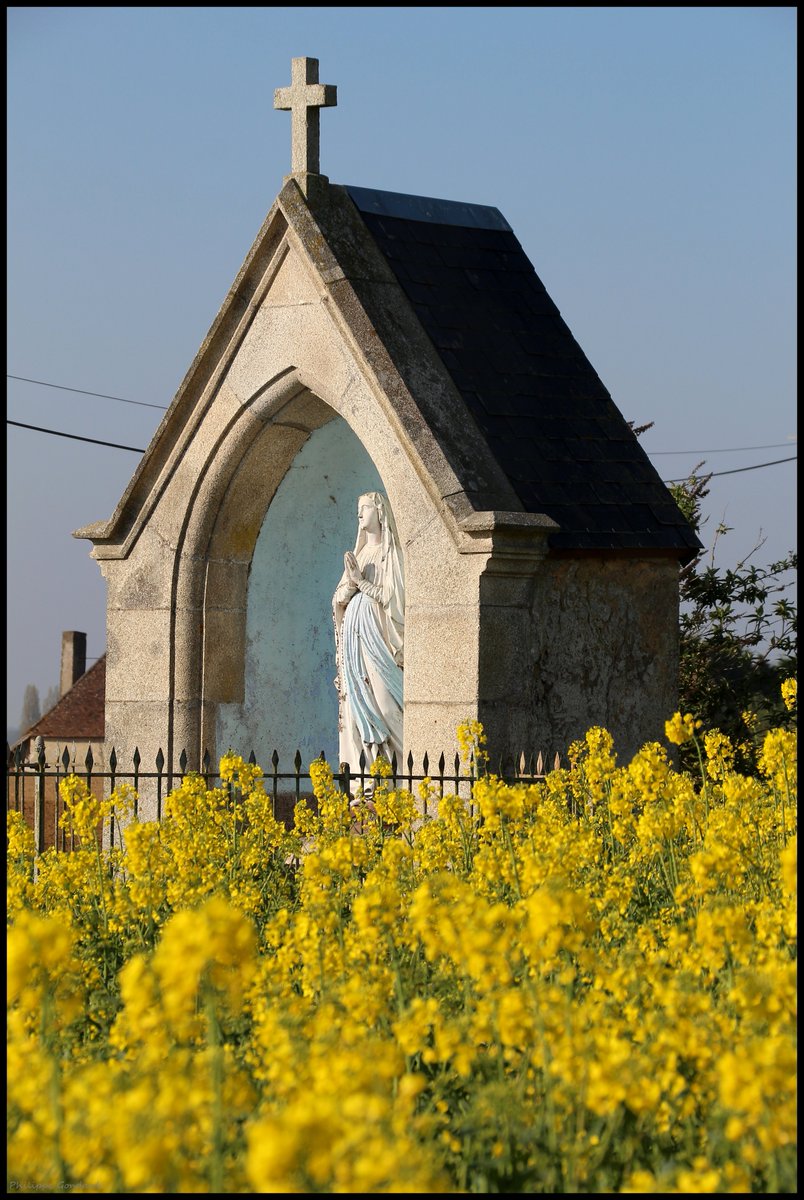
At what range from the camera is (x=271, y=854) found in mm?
8219

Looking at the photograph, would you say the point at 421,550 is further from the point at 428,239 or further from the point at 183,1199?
the point at 183,1199

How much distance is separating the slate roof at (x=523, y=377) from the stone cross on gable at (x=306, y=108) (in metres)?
0.36

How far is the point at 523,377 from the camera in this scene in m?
10.5

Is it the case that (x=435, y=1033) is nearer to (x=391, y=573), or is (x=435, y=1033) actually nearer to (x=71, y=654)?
(x=391, y=573)

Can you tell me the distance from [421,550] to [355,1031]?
606 centimetres

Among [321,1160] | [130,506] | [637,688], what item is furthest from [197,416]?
[321,1160]

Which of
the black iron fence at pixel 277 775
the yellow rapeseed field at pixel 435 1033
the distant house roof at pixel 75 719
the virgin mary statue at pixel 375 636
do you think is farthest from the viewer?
the distant house roof at pixel 75 719

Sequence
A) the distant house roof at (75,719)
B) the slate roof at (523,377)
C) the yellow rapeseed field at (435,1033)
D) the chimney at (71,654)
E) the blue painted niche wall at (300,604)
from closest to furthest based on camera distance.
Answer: the yellow rapeseed field at (435,1033), the slate roof at (523,377), the blue painted niche wall at (300,604), the distant house roof at (75,719), the chimney at (71,654)

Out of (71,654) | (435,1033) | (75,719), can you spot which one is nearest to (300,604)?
(435,1033)

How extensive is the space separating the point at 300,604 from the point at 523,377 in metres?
2.34

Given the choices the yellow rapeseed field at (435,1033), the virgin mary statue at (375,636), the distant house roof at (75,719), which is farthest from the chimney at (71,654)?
the yellow rapeseed field at (435,1033)

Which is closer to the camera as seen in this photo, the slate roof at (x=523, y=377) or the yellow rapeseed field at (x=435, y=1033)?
the yellow rapeseed field at (x=435, y=1033)

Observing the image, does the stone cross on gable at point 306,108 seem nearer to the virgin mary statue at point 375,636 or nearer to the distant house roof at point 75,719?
the virgin mary statue at point 375,636

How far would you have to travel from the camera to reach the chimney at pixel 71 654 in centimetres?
3477
